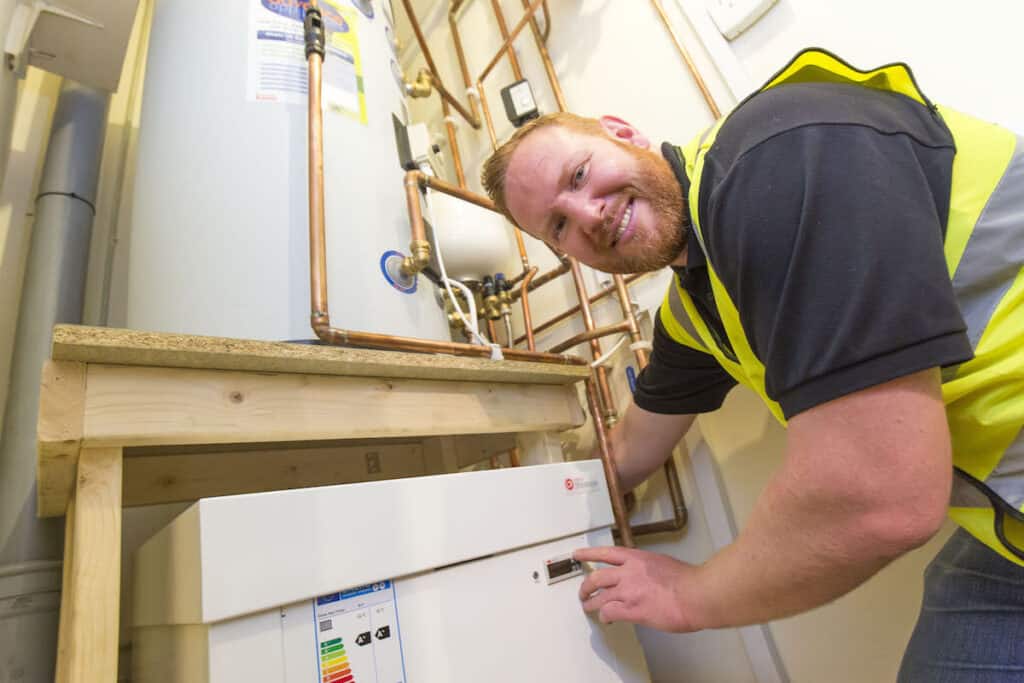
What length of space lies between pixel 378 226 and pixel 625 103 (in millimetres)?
622

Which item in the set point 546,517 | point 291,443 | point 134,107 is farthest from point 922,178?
point 134,107

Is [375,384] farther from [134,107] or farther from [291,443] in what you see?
[134,107]

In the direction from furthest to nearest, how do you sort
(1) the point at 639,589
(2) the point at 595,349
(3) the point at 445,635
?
(2) the point at 595,349
(1) the point at 639,589
(3) the point at 445,635

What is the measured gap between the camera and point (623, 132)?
0.75 m

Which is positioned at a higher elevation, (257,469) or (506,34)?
(506,34)

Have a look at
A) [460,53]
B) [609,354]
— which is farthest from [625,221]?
[460,53]

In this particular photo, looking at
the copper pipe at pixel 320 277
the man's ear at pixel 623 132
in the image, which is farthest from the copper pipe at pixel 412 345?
the man's ear at pixel 623 132

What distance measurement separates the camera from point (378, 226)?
2.73 feet

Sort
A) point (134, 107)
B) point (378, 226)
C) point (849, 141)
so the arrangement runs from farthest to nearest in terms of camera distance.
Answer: point (134, 107), point (378, 226), point (849, 141)

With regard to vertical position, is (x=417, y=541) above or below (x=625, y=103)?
below

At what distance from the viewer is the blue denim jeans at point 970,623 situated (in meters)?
0.52

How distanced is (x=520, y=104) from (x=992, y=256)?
3.00 ft

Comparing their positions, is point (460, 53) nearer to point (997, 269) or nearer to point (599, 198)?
Answer: point (599, 198)

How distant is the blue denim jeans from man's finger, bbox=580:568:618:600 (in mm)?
313
